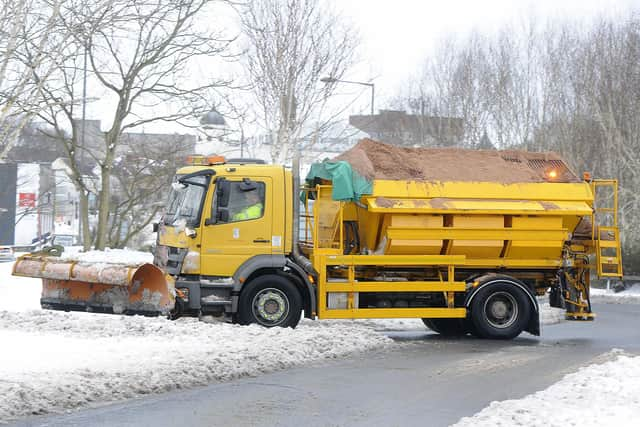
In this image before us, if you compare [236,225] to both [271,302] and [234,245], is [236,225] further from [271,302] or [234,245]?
[271,302]

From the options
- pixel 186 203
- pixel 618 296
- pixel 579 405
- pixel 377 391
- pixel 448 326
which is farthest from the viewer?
pixel 618 296

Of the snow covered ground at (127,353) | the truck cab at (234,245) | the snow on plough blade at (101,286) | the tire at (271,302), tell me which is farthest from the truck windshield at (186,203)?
the snow covered ground at (127,353)

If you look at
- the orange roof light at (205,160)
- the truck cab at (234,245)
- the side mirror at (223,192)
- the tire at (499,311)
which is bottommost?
the tire at (499,311)

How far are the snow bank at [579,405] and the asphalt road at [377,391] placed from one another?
1.13 feet

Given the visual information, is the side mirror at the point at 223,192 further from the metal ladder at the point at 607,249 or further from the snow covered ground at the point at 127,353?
the metal ladder at the point at 607,249

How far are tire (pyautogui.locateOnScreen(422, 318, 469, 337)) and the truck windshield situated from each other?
182 inches

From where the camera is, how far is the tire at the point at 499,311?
15188 mm

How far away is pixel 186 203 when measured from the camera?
48.9 ft

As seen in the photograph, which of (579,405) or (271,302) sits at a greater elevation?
(271,302)

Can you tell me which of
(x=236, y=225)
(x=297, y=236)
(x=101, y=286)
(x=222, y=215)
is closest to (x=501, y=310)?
(x=297, y=236)

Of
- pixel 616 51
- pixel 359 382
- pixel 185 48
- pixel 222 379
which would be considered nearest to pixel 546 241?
pixel 359 382

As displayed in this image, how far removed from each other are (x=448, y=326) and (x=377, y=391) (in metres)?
7.16

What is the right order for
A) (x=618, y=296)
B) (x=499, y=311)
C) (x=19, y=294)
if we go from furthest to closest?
(x=618, y=296)
(x=19, y=294)
(x=499, y=311)

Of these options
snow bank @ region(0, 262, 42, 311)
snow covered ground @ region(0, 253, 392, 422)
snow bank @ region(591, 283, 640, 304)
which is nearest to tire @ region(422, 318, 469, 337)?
snow covered ground @ region(0, 253, 392, 422)
